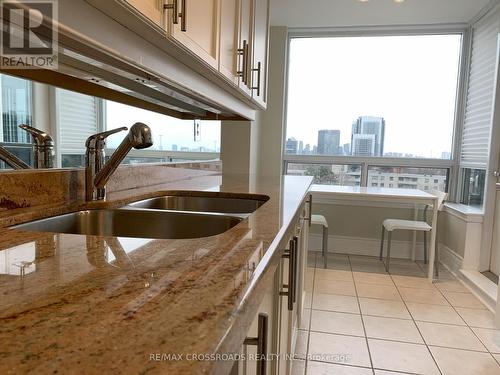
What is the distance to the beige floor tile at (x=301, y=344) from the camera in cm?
205

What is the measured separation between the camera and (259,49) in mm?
2176

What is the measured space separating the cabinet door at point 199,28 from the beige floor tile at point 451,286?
9.40 feet

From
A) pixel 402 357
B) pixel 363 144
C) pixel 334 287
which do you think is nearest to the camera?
pixel 402 357

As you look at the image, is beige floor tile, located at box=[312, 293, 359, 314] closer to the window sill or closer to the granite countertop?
the window sill

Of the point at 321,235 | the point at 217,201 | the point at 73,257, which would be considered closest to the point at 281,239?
the point at 73,257

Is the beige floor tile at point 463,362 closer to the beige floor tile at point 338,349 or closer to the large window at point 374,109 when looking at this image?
the beige floor tile at point 338,349

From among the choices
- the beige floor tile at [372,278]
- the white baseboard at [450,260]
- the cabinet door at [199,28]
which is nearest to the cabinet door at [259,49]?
the cabinet door at [199,28]

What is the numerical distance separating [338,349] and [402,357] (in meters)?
0.35

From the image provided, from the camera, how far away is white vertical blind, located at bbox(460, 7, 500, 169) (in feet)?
11.1

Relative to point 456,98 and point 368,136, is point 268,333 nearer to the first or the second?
point 368,136

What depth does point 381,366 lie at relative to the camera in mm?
1960

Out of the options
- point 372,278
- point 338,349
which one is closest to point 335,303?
point 338,349

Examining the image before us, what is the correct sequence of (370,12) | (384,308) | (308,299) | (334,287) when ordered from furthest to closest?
(370,12) < (334,287) < (308,299) < (384,308)

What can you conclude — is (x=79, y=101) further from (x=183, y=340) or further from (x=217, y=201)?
(x=183, y=340)
